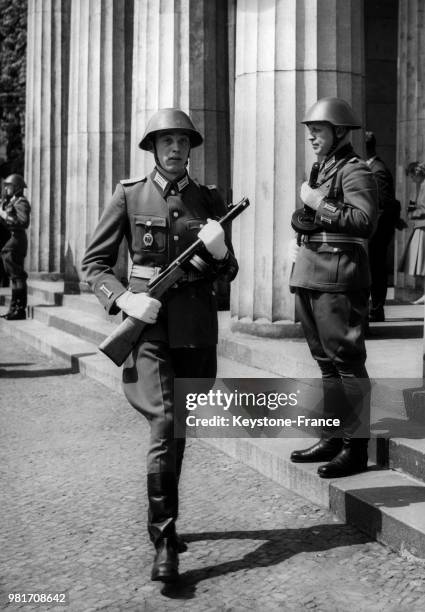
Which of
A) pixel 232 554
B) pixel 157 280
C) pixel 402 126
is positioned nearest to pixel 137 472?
pixel 232 554

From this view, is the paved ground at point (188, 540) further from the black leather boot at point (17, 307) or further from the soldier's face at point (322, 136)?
the black leather boot at point (17, 307)

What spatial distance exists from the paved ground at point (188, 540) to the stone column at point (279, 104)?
2.16m

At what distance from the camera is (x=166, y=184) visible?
491 cm

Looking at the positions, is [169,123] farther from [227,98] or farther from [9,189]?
[9,189]

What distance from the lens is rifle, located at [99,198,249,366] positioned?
15.3 ft

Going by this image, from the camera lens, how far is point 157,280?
4.72m

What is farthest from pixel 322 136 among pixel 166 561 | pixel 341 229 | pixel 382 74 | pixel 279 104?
pixel 382 74

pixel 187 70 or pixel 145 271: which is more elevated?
pixel 187 70

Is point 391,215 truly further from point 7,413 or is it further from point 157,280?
point 157,280

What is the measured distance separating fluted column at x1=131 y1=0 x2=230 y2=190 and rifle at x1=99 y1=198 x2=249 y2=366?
731 centimetres

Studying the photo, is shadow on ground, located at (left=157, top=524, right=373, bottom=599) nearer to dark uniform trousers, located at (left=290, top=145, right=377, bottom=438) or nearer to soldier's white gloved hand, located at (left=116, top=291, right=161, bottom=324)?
dark uniform trousers, located at (left=290, top=145, right=377, bottom=438)

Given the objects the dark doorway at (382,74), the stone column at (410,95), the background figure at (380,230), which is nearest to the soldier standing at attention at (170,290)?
the background figure at (380,230)

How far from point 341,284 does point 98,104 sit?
34.5ft

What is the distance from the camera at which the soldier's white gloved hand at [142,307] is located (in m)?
4.64
